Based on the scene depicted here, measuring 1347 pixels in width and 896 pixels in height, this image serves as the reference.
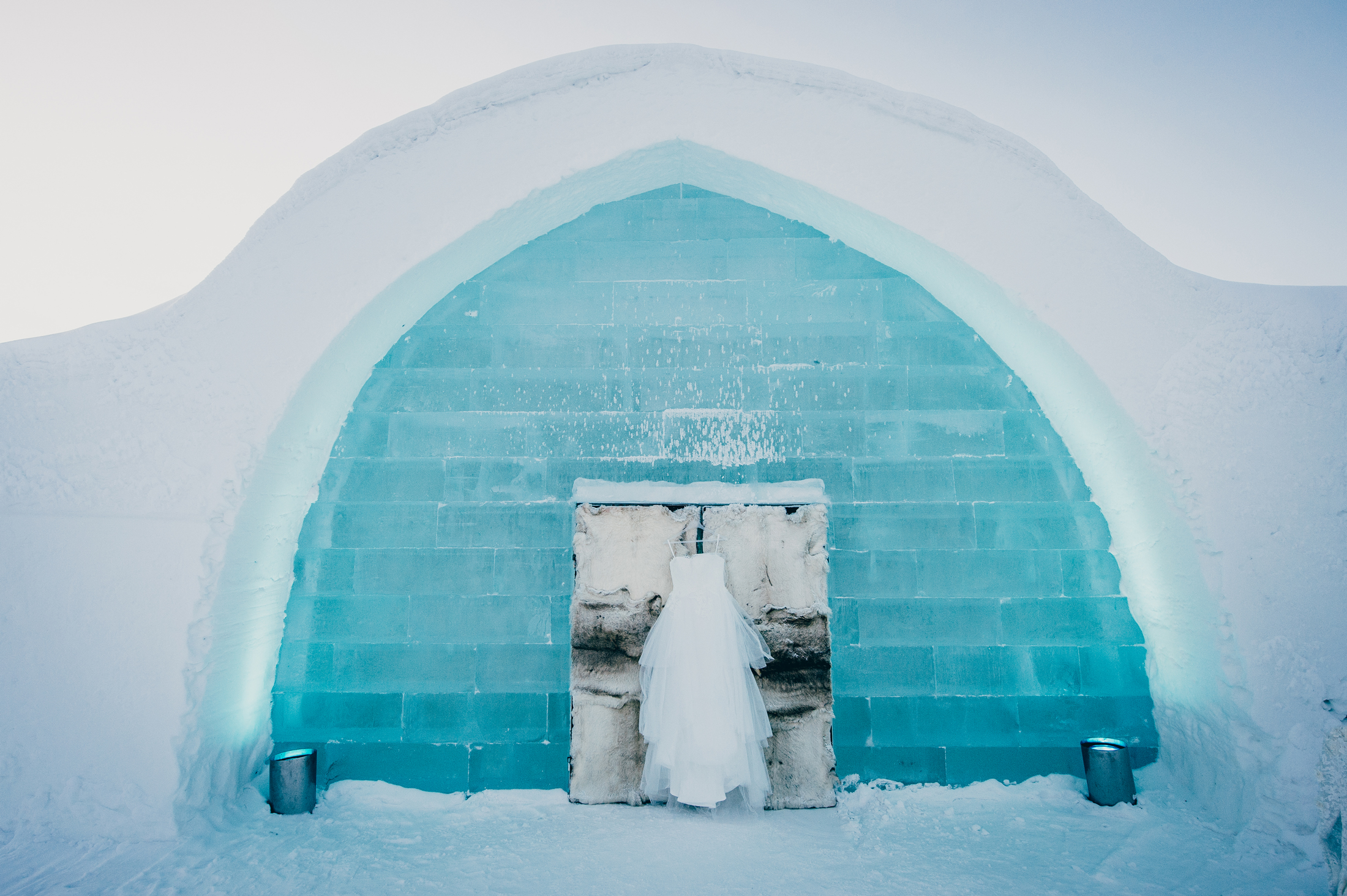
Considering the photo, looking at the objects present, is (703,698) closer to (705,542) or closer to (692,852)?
(692,852)

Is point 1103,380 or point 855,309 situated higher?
point 855,309

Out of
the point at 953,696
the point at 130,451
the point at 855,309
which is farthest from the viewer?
the point at 855,309

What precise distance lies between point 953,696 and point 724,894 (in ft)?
5.04

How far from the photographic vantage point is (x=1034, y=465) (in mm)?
3189

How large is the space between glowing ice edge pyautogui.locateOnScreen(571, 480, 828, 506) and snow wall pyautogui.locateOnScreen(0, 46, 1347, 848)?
1.29 m

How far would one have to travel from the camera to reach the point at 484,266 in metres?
3.33

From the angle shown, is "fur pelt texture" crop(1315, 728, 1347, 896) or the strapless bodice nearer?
"fur pelt texture" crop(1315, 728, 1347, 896)

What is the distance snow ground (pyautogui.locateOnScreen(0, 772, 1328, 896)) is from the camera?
2.28 metres

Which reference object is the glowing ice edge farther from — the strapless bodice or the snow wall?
the snow wall

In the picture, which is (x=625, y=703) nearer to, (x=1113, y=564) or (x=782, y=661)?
(x=782, y=661)

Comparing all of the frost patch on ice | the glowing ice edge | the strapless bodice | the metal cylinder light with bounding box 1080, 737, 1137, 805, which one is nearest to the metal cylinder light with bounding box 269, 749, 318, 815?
the glowing ice edge

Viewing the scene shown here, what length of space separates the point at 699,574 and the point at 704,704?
55 cm

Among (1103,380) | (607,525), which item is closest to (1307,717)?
(1103,380)

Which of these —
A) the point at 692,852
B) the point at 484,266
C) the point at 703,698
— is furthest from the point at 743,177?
the point at 692,852
